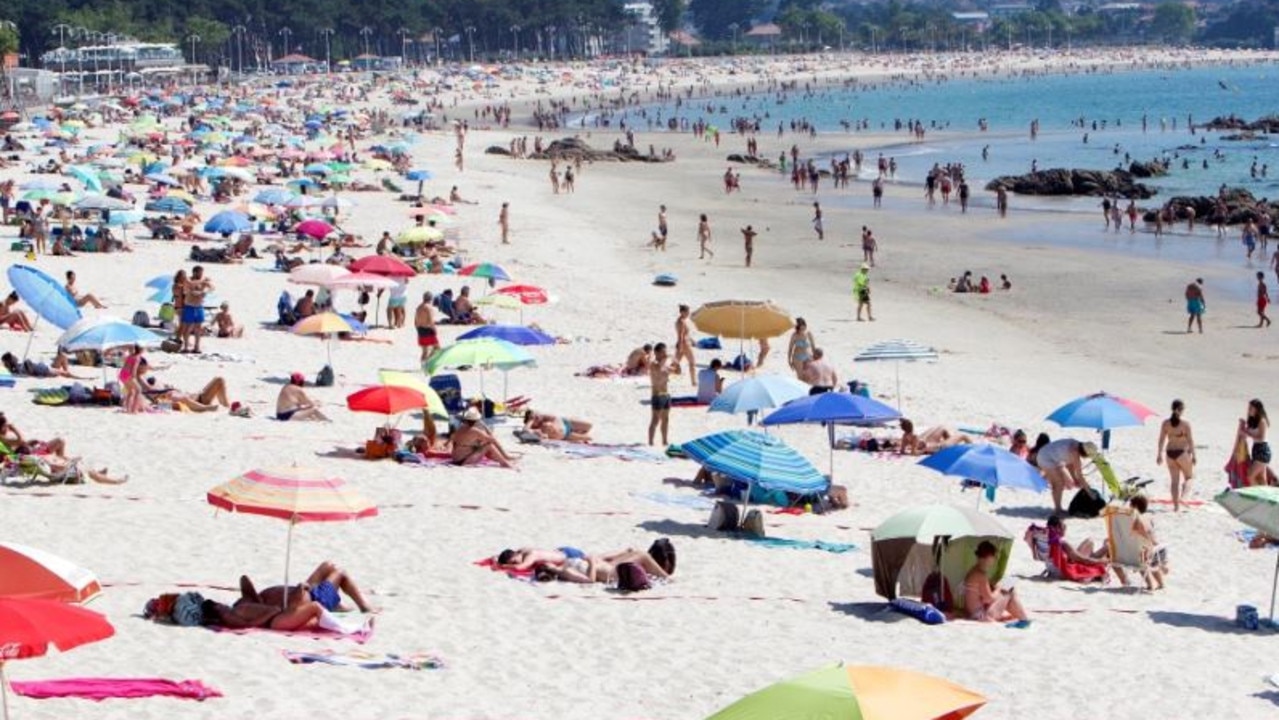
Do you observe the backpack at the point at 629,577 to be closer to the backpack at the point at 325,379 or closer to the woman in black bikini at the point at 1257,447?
the woman in black bikini at the point at 1257,447

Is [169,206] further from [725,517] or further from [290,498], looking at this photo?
[290,498]

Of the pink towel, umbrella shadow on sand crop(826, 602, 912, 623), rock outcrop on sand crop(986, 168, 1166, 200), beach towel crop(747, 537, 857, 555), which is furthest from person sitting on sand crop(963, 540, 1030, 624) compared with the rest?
rock outcrop on sand crop(986, 168, 1166, 200)

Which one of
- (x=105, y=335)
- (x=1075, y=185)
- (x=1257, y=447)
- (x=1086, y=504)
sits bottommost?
(x=1075, y=185)

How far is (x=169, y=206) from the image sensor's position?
37.2 metres

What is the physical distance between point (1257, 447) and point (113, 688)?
10.6 meters

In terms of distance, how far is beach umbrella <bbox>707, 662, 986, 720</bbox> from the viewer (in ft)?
23.6

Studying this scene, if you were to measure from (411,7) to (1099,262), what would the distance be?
12653cm

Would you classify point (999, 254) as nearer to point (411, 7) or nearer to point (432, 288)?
point (432, 288)

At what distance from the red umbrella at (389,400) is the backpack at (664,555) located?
3.90m

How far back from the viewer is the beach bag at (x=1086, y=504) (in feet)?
53.1

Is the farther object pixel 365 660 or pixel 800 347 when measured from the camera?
pixel 800 347

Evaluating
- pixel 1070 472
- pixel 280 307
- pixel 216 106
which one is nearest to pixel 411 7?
pixel 216 106

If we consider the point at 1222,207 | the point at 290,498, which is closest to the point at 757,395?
the point at 290,498

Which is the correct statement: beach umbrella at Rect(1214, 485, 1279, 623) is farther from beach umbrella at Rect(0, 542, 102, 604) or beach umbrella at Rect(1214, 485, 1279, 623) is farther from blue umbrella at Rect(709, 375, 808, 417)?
beach umbrella at Rect(0, 542, 102, 604)
